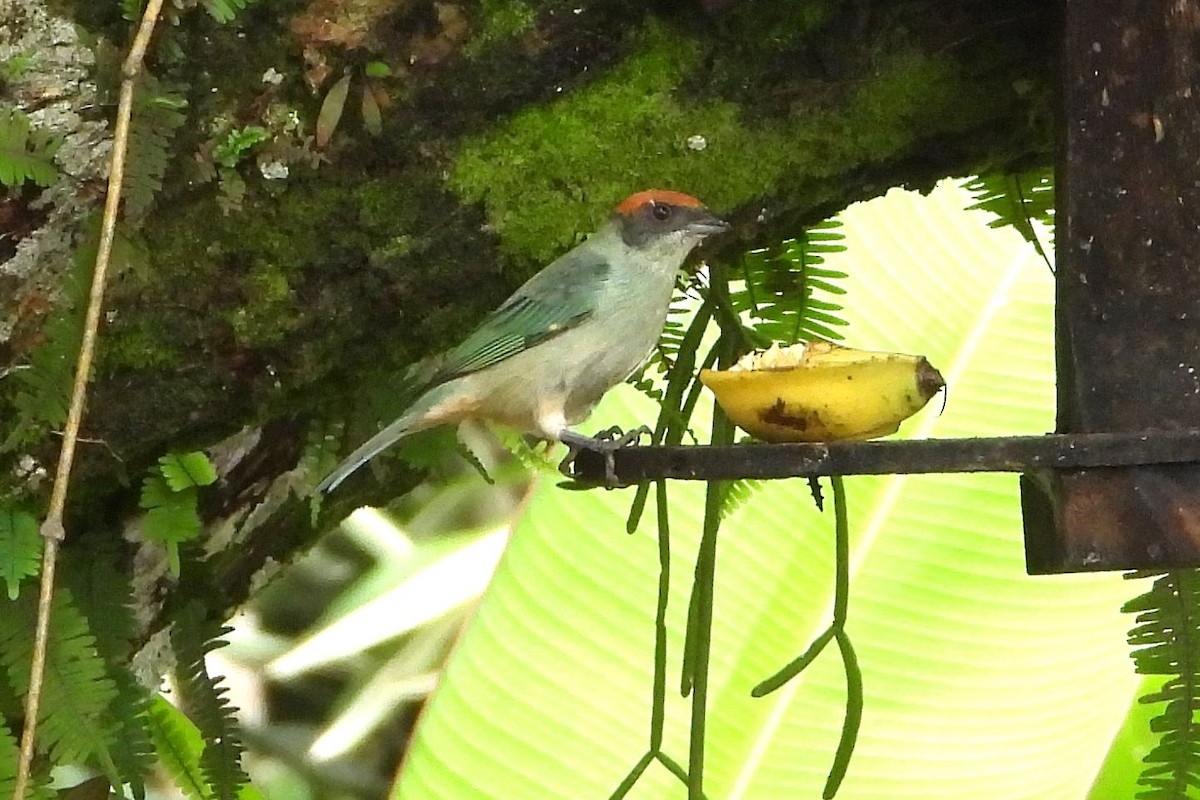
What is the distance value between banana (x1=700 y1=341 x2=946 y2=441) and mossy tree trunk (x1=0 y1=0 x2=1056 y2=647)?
1.27 ft

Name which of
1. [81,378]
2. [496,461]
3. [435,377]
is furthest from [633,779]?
[496,461]

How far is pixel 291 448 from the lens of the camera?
6.10ft

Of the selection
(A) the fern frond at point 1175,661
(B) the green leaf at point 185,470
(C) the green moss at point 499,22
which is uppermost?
(C) the green moss at point 499,22

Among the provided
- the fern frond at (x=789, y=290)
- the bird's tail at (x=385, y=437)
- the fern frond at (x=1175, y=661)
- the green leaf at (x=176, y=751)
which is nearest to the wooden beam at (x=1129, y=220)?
the fern frond at (x=1175, y=661)

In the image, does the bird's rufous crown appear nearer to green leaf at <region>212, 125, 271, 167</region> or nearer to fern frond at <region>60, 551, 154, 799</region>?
green leaf at <region>212, 125, 271, 167</region>

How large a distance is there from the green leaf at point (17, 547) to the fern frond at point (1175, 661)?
49.1 inches

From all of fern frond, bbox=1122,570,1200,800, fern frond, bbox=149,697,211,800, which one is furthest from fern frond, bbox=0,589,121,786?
fern frond, bbox=1122,570,1200,800

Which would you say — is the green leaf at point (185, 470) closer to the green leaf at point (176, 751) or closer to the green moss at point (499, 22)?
the green leaf at point (176, 751)

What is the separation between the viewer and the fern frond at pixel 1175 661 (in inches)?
58.1

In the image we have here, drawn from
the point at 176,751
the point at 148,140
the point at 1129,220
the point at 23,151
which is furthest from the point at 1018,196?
the point at 176,751

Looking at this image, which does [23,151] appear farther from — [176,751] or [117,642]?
[176,751]

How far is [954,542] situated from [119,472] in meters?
1.46

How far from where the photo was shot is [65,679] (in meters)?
1.41

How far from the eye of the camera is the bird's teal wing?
1.54m
